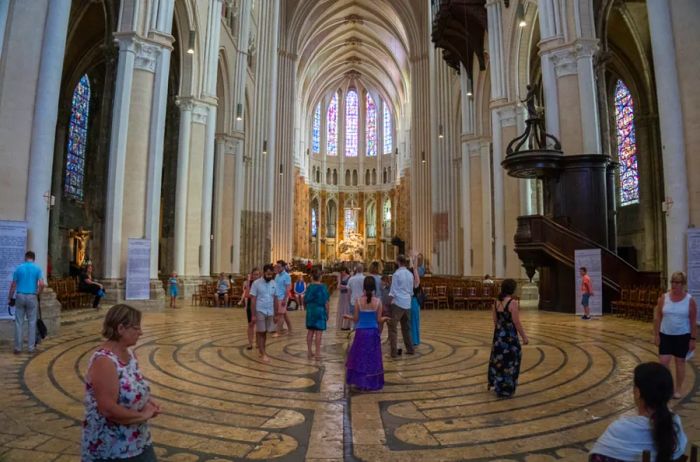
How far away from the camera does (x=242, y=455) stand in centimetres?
355

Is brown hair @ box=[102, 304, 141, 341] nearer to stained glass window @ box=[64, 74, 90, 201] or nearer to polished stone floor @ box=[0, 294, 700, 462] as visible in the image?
polished stone floor @ box=[0, 294, 700, 462]

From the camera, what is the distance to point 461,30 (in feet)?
76.4

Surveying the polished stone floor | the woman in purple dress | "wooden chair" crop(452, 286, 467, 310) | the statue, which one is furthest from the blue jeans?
the statue

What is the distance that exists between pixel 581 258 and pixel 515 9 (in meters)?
10.7

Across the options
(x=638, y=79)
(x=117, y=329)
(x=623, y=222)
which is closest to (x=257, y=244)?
(x=623, y=222)

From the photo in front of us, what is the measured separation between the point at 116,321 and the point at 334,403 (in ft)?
10.6

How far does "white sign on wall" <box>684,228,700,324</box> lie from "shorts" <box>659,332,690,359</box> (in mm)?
5115

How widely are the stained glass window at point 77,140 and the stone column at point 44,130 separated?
59.0 ft

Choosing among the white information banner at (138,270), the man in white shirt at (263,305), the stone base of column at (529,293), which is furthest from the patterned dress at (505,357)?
the stone base of column at (529,293)

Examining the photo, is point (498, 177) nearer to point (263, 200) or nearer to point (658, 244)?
point (658, 244)

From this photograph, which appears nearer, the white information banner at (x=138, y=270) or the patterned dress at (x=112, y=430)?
the patterned dress at (x=112, y=430)

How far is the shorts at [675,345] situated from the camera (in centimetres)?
493

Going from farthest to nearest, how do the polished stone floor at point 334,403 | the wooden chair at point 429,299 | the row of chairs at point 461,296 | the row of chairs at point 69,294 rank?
the wooden chair at point 429,299 < the row of chairs at point 461,296 < the row of chairs at point 69,294 < the polished stone floor at point 334,403

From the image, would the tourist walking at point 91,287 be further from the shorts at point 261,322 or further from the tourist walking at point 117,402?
the tourist walking at point 117,402
